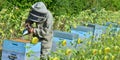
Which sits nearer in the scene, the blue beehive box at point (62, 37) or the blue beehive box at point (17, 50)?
the blue beehive box at point (17, 50)

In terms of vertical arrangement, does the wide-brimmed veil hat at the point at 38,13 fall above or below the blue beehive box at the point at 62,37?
above

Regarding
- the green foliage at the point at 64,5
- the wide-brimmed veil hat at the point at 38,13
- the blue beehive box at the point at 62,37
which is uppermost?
the wide-brimmed veil hat at the point at 38,13

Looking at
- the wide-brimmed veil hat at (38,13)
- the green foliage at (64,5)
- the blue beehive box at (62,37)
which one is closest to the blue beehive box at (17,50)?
the wide-brimmed veil hat at (38,13)

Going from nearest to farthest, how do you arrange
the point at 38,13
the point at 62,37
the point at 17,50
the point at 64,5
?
the point at 17,50 < the point at 38,13 < the point at 62,37 < the point at 64,5

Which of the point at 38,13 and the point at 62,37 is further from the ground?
the point at 38,13

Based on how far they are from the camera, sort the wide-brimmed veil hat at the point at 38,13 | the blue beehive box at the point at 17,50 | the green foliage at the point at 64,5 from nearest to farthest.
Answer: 1. the blue beehive box at the point at 17,50
2. the wide-brimmed veil hat at the point at 38,13
3. the green foliage at the point at 64,5

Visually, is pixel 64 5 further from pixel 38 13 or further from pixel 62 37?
pixel 38 13

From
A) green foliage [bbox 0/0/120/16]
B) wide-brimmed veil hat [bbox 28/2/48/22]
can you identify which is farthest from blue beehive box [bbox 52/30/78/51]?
green foliage [bbox 0/0/120/16]

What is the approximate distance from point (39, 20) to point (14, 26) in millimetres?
1751

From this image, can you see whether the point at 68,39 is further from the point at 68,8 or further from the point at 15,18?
the point at 68,8

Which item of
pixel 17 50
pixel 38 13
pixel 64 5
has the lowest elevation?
pixel 64 5

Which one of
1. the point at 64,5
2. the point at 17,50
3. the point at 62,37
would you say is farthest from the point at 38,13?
the point at 64,5

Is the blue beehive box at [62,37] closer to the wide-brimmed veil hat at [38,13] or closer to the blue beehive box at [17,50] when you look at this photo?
the wide-brimmed veil hat at [38,13]

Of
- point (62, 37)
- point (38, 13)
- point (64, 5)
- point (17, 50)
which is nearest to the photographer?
point (17, 50)
